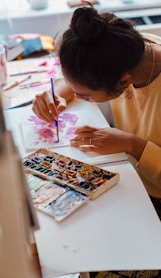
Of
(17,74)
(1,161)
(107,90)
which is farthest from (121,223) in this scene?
(17,74)

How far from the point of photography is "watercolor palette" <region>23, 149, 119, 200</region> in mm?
928

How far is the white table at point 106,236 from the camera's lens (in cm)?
76

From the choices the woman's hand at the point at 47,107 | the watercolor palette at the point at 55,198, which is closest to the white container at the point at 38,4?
the woman's hand at the point at 47,107

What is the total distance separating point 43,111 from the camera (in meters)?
1.24

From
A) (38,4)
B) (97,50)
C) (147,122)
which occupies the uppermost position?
(97,50)

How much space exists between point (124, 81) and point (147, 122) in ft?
0.63

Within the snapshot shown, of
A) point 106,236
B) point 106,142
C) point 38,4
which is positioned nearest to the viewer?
point 106,236

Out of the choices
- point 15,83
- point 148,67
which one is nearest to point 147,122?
point 148,67

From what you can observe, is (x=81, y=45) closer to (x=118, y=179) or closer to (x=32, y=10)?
(x=118, y=179)

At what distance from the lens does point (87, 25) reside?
0.98 metres

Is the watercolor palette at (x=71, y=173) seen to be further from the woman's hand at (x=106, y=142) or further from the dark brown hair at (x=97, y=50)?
the dark brown hair at (x=97, y=50)

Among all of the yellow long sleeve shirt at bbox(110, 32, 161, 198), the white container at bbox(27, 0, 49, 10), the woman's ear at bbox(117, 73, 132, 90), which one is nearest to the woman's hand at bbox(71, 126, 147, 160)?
the yellow long sleeve shirt at bbox(110, 32, 161, 198)

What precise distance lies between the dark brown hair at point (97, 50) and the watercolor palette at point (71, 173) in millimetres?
192

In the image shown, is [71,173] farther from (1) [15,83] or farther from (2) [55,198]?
(1) [15,83]
